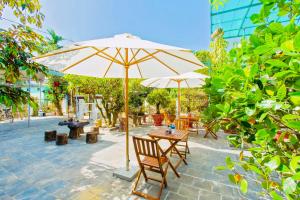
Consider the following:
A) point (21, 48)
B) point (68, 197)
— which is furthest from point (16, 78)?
point (68, 197)

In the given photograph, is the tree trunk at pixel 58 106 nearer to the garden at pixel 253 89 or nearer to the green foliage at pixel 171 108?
the green foliage at pixel 171 108

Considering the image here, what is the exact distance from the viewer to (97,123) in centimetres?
917

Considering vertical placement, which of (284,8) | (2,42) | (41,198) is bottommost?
(41,198)

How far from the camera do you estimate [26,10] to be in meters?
2.39

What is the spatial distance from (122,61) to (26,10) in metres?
2.04

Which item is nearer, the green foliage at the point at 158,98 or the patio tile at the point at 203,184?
the patio tile at the point at 203,184

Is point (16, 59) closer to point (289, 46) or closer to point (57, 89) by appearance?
point (289, 46)

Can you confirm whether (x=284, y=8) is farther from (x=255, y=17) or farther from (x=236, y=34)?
(x=236, y=34)

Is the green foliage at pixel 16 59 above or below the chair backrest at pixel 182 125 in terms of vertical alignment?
above

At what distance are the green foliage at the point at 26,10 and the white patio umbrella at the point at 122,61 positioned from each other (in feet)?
1.87

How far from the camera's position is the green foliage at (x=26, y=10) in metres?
2.20

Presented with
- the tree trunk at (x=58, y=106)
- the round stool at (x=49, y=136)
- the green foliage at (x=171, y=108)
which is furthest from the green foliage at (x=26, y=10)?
the tree trunk at (x=58, y=106)

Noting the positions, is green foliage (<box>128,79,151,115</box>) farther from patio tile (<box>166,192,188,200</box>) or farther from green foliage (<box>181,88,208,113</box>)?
patio tile (<box>166,192,188,200</box>)

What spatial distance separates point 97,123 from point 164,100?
454 centimetres
